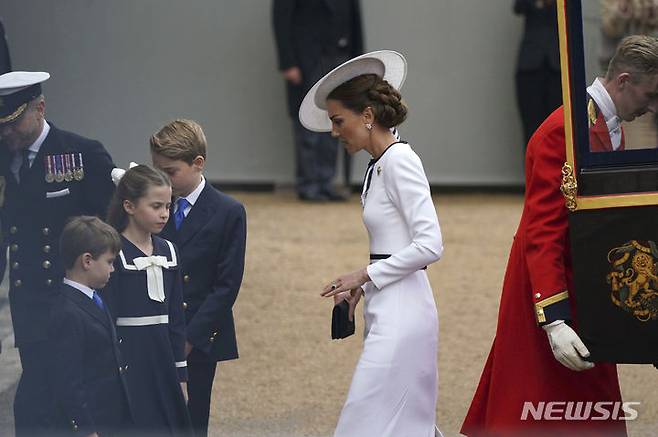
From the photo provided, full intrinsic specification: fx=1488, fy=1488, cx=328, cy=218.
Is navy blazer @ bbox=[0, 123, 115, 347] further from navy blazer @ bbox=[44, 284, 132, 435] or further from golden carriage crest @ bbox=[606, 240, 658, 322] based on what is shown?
golden carriage crest @ bbox=[606, 240, 658, 322]

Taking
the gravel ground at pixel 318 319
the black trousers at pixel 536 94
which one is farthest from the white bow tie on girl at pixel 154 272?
the black trousers at pixel 536 94

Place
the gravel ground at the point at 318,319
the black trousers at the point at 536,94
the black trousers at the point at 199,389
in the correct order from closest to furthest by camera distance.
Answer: the black trousers at the point at 199,389, the gravel ground at the point at 318,319, the black trousers at the point at 536,94

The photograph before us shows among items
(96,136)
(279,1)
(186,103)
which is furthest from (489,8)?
(96,136)

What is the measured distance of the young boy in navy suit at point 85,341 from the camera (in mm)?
4172

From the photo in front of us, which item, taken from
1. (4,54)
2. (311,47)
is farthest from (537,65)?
(4,54)

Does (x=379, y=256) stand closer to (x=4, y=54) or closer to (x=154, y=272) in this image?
(x=154, y=272)

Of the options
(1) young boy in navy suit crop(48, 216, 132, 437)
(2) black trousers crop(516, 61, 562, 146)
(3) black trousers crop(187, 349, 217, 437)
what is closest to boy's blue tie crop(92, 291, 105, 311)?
(1) young boy in navy suit crop(48, 216, 132, 437)

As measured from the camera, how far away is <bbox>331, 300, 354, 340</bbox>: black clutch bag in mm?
4371

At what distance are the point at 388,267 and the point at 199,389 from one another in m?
0.81

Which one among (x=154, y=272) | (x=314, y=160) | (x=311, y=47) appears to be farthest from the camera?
(x=314, y=160)

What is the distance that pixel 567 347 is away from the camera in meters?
4.05

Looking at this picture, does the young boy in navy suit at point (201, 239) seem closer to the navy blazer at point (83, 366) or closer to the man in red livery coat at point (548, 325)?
the navy blazer at point (83, 366)

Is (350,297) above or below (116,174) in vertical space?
below

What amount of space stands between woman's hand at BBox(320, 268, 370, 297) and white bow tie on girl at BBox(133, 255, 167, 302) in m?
0.48
